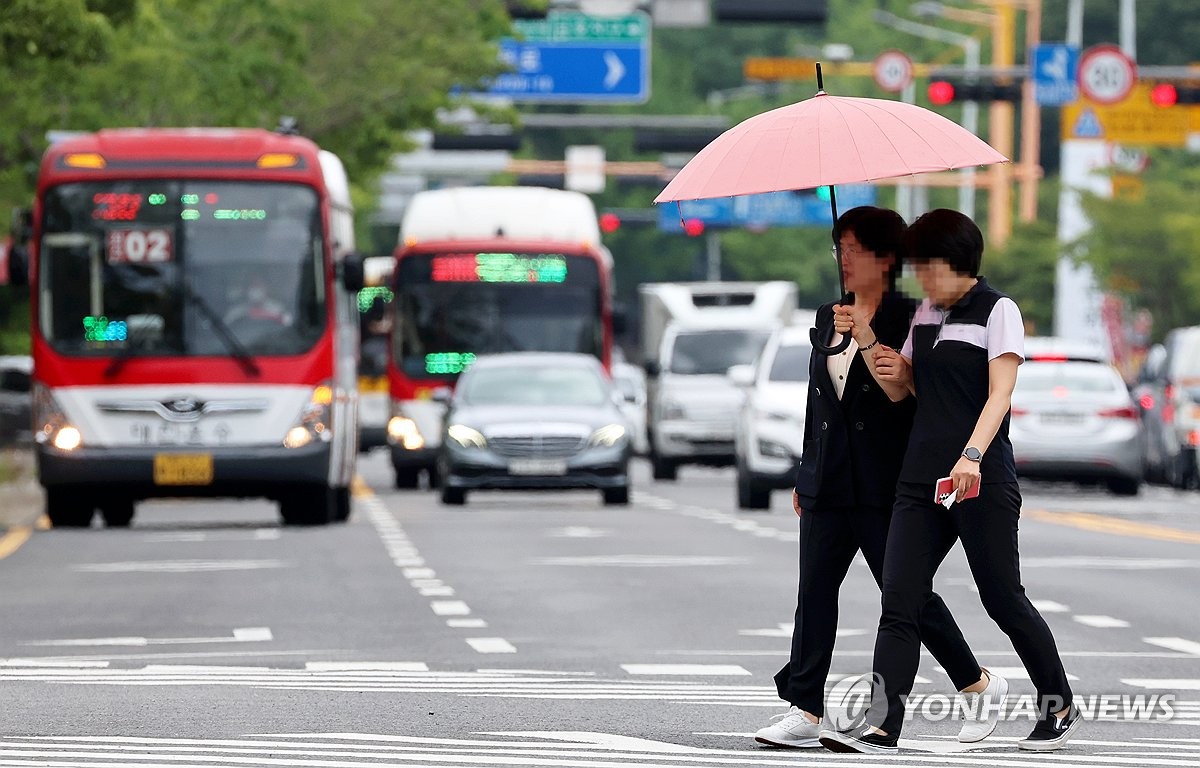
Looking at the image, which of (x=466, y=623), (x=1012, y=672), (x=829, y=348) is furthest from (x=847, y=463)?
(x=466, y=623)

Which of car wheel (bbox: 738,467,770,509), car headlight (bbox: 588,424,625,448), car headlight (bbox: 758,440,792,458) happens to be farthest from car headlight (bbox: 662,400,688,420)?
car headlight (bbox: 758,440,792,458)

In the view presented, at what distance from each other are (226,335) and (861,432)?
16609mm

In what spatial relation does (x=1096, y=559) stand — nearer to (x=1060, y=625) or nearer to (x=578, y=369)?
(x=1060, y=625)

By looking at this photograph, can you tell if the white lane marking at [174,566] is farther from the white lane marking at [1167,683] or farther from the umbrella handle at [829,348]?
the umbrella handle at [829,348]

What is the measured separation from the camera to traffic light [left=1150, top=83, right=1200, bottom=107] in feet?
136

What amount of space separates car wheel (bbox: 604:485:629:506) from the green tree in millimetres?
25155

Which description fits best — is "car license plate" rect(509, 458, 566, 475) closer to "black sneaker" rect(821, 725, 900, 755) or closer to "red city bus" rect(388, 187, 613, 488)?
"red city bus" rect(388, 187, 613, 488)

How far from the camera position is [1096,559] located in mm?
21141

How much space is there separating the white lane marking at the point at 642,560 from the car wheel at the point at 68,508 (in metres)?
6.05

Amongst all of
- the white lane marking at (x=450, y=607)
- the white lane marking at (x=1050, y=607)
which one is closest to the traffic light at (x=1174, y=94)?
the white lane marking at (x=1050, y=607)

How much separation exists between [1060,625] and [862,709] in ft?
16.8

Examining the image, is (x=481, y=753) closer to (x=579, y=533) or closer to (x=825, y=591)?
(x=825, y=591)

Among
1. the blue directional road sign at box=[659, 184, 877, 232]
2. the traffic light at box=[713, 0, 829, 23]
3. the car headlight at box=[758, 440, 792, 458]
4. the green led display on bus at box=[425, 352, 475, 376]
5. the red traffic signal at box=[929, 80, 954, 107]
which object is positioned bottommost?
the blue directional road sign at box=[659, 184, 877, 232]

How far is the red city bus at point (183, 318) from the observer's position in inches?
998
